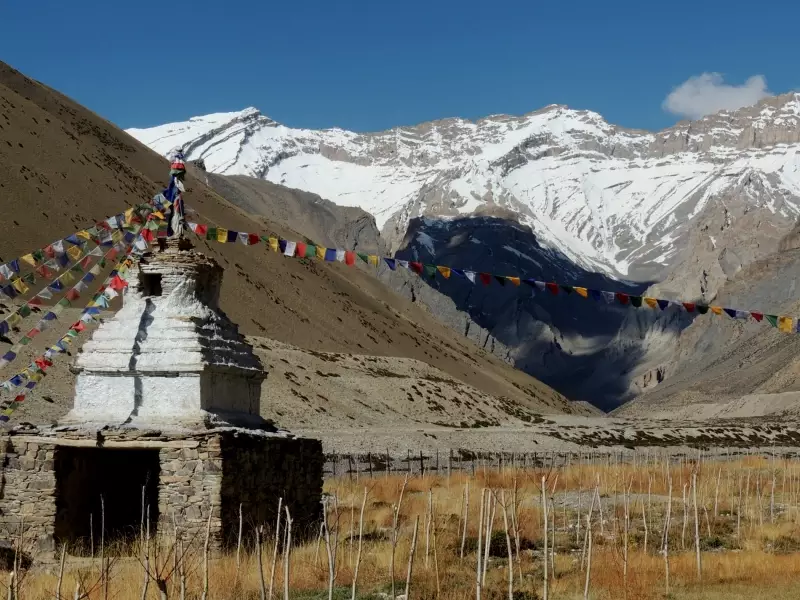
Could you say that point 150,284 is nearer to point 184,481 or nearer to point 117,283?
point 117,283

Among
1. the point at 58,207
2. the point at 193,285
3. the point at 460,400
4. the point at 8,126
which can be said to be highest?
the point at 8,126

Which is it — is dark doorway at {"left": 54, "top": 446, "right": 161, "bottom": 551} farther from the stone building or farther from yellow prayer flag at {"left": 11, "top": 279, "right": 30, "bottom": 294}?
yellow prayer flag at {"left": 11, "top": 279, "right": 30, "bottom": 294}

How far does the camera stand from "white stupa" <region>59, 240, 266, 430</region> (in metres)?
20.6

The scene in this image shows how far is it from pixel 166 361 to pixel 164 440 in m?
2.06

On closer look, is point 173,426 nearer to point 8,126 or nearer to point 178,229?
point 178,229

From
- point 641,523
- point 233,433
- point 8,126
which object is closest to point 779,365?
point 8,126

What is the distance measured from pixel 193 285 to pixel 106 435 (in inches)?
148

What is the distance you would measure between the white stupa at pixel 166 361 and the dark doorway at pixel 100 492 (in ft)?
2.91

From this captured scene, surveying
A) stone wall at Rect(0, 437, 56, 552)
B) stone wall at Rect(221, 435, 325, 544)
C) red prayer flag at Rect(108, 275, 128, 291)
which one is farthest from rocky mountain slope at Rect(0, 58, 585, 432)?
stone wall at Rect(0, 437, 56, 552)

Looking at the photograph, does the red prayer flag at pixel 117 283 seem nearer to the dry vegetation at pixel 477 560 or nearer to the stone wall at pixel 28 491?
the stone wall at pixel 28 491

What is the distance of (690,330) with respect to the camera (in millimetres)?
189625

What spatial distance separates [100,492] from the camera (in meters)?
21.7

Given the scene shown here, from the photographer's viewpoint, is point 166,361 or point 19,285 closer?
point 166,361

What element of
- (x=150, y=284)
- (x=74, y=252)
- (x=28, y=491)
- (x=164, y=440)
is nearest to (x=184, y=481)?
(x=164, y=440)
